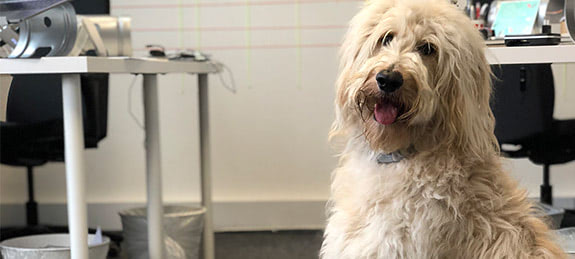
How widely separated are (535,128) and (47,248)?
2.13 meters

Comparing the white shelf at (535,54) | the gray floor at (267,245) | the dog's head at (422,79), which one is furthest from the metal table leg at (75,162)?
the gray floor at (267,245)

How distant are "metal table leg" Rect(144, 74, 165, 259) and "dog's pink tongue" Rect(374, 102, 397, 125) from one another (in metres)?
1.16

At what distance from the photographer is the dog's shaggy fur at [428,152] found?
5.01ft

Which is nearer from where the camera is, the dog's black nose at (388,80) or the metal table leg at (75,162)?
the dog's black nose at (388,80)

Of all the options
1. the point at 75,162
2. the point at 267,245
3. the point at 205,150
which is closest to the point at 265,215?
the point at 267,245

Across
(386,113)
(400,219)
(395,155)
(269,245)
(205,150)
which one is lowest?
(269,245)

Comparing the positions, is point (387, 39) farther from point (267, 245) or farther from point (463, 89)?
point (267, 245)

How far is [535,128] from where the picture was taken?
10.6 feet

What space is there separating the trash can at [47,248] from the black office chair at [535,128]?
157 centimetres

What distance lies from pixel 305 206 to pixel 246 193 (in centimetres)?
34

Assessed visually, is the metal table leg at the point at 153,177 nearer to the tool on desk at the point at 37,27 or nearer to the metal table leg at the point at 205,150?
the tool on desk at the point at 37,27

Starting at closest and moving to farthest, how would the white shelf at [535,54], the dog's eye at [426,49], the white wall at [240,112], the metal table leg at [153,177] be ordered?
the dog's eye at [426,49], the white shelf at [535,54], the metal table leg at [153,177], the white wall at [240,112]

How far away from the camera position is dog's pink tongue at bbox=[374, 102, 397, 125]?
154 cm

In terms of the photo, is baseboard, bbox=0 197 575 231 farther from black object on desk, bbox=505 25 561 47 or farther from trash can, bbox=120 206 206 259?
black object on desk, bbox=505 25 561 47
